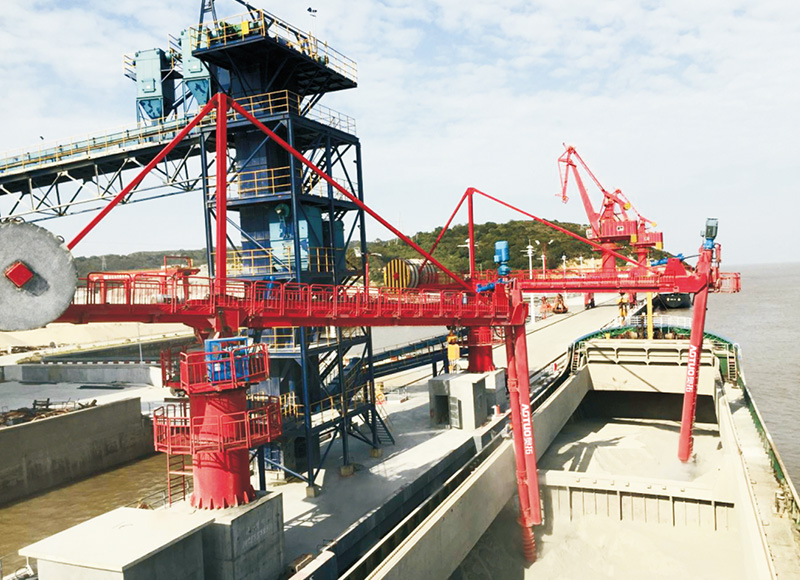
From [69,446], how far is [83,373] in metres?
17.4

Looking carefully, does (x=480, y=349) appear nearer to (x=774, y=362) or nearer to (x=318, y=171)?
(x=318, y=171)

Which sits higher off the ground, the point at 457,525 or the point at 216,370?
the point at 216,370

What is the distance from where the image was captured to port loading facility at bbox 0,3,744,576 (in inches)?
531

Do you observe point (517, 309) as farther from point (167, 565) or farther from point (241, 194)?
point (167, 565)

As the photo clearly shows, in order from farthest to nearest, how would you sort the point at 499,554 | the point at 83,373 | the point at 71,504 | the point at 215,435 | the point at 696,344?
1. the point at 83,373
2. the point at 696,344
3. the point at 71,504
4. the point at 499,554
5. the point at 215,435

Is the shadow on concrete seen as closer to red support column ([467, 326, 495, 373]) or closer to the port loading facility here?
the port loading facility

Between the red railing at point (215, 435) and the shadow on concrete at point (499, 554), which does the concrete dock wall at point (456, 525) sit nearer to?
the shadow on concrete at point (499, 554)

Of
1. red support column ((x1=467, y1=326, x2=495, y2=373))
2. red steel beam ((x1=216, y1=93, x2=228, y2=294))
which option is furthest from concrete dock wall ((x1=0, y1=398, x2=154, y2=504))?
red steel beam ((x1=216, y1=93, x2=228, y2=294))

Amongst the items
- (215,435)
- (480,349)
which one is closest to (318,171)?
(215,435)

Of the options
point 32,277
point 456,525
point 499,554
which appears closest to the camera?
point 32,277

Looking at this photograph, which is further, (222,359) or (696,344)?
(696,344)

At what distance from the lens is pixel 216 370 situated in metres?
13.3

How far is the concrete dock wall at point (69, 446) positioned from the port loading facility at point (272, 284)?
34.5 feet

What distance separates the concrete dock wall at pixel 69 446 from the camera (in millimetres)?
27172
